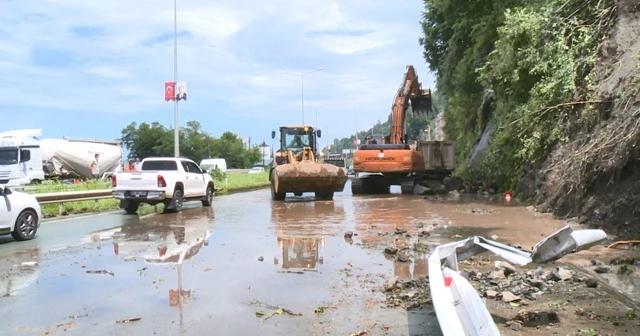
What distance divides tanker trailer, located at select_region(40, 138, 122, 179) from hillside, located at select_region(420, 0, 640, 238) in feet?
89.7

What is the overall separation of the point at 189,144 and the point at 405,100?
211 ft

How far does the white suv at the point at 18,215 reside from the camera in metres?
11.9

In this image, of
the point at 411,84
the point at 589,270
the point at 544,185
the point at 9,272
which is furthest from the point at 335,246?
the point at 411,84

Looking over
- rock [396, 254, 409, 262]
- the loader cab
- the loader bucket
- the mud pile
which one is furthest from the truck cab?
the mud pile

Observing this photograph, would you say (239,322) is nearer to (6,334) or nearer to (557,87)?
(6,334)

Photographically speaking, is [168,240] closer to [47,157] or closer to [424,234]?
[424,234]

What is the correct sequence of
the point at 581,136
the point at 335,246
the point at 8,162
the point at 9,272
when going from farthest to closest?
the point at 8,162, the point at 581,136, the point at 335,246, the point at 9,272

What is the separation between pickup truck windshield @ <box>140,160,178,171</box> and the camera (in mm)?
19484

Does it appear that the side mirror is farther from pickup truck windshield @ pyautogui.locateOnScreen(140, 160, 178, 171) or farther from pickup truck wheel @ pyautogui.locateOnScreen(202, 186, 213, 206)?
pickup truck windshield @ pyautogui.locateOnScreen(140, 160, 178, 171)

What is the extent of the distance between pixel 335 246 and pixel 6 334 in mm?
6405

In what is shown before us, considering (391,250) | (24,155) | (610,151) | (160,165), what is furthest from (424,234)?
(24,155)

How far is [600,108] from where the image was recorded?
1301 cm

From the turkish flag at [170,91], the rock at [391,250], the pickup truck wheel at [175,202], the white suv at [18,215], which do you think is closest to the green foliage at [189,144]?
the turkish flag at [170,91]

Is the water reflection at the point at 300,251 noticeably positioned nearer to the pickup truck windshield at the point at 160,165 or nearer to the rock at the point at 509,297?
the rock at the point at 509,297
